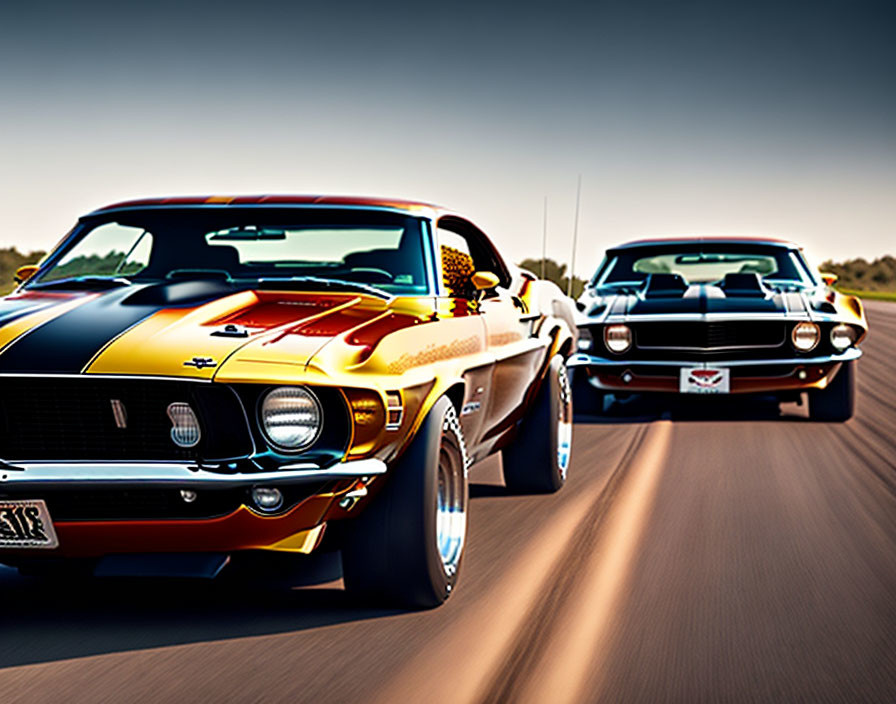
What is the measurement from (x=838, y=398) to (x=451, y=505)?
572 cm

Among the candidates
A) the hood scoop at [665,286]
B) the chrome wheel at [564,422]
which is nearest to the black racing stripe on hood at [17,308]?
the chrome wheel at [564,422]

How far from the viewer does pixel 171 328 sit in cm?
371

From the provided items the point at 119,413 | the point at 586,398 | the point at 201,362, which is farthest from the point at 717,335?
the point at 119,413

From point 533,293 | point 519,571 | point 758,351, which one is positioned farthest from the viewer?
point 758,351

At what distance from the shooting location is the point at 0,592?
4.18 metres

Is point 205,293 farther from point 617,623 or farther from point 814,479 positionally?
point 814,479

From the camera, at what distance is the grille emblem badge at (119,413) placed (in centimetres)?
349

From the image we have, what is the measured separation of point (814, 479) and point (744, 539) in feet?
5.61

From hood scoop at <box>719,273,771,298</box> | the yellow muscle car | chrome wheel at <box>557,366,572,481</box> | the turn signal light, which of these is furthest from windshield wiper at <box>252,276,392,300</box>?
hood scoop at <box>719,273,771,298</box>

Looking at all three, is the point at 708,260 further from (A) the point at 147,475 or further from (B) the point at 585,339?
(A) the point at 147,475

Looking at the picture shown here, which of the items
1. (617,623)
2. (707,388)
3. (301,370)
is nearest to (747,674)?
(617,623)

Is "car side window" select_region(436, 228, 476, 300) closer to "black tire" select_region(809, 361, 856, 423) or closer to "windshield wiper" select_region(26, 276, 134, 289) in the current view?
"windshield wiper" select_region(26, 276, 134, 289)

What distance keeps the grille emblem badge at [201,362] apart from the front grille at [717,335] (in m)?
6.26

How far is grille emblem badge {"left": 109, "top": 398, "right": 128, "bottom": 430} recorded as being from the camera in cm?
349
